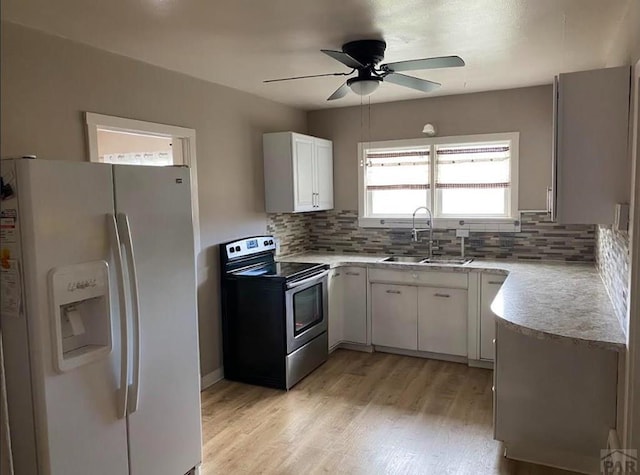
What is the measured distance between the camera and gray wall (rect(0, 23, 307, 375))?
2502 millimetres

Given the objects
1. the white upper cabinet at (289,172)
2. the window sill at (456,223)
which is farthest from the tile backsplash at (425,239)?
the white upper cabinet at (289,172)

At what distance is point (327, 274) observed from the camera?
4355mm

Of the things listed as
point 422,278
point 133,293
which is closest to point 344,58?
point 133,293

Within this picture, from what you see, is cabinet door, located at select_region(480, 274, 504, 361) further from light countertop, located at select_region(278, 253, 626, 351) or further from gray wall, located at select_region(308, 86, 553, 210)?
gray wall, located at select_region(308, 86, 553, 210)

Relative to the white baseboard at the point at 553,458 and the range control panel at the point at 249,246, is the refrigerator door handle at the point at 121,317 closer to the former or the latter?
the range control panel at the point at 249,246

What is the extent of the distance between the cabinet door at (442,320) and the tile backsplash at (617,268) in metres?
1.12

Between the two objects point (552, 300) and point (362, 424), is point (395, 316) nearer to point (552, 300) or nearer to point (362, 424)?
point (362, 424)

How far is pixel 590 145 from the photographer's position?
8.07 feet

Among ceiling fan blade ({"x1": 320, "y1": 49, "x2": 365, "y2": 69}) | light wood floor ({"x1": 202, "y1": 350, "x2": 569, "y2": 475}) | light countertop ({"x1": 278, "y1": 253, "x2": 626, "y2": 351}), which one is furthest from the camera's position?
light wood floor ({"x1": 202, "y1": 350, "x2": 569, "y2": 475})

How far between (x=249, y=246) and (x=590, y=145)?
8.91 ft

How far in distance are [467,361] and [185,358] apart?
8.77 ft

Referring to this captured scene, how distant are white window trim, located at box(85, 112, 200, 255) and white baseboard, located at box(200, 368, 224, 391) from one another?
99 cm

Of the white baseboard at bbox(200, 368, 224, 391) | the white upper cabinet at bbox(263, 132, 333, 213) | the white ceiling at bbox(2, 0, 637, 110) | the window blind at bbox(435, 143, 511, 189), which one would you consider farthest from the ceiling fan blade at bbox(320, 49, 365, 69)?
the white baseboard at bbox(200, 368, 224, 391)

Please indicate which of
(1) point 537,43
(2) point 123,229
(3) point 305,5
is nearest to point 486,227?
(1) point 537,43
